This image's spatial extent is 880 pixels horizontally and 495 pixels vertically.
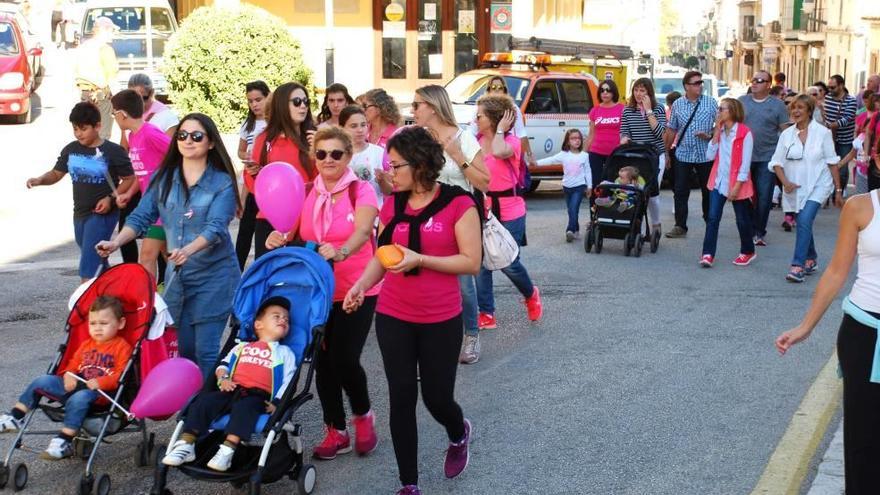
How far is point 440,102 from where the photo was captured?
287 inches

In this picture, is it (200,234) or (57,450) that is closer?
(57,450)

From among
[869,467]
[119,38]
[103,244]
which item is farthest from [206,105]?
[869,467]

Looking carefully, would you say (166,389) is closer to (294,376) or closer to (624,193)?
(294,376)

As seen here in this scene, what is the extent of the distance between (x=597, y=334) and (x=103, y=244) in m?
4.07

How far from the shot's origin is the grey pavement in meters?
6.11

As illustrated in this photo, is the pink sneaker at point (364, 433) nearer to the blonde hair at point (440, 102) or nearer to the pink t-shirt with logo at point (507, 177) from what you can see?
the blonde hair at point (440, 102)

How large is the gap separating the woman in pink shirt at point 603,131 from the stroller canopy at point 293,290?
844cm

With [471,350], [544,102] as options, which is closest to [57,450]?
[471,350]

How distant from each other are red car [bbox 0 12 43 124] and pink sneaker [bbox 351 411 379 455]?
19.3 metres

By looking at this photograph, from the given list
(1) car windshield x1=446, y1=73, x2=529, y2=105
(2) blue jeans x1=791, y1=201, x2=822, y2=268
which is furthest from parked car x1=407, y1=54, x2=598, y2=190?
(2) blue jeans x1=791, y1=201, x2=822, y2=268

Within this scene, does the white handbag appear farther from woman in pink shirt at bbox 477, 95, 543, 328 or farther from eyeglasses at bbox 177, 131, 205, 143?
eyeglasses at bbox 177, 131, 205, 143

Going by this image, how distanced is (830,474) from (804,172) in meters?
5.62

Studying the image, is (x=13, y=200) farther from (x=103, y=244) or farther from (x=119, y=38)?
(x=119, y=38)

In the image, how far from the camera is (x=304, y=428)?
6.88 meters
